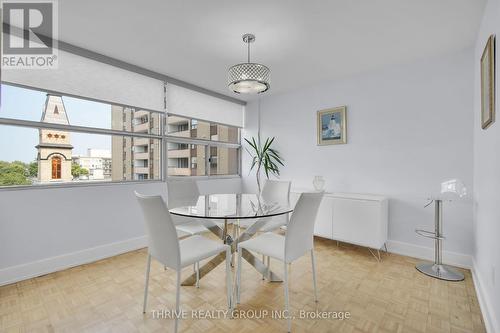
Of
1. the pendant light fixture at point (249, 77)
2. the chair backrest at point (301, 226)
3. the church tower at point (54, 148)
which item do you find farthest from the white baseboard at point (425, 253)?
the church tower at point (54, 148)

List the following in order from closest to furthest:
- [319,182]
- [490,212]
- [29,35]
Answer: [490,212] → [29,35] → [319,182]

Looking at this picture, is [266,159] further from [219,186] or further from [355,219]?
[355,219]

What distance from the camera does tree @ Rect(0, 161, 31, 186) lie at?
2.37 m

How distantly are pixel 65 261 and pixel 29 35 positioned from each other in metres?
2.49

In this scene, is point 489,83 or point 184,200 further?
point 184,200

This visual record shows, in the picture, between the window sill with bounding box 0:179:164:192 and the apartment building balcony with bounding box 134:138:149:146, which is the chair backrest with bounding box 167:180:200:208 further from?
the apartment building balcony with bounding box 134:138:149:146

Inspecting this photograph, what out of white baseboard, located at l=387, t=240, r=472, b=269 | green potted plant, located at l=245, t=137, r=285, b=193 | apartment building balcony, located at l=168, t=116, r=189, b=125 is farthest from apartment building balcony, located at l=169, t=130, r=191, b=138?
white baseboard, located at l=387, t=240, r=472, b=269

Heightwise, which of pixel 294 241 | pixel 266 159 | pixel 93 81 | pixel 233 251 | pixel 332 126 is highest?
pixel 93 81

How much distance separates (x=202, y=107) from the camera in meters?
4.21

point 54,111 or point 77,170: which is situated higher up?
point 54,111

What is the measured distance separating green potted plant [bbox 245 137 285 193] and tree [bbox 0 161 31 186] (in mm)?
3266

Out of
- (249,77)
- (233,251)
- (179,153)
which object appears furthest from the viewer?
(179,153)

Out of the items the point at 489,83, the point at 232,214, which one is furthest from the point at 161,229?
the point at 489,83

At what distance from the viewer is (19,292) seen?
216 centimetres
